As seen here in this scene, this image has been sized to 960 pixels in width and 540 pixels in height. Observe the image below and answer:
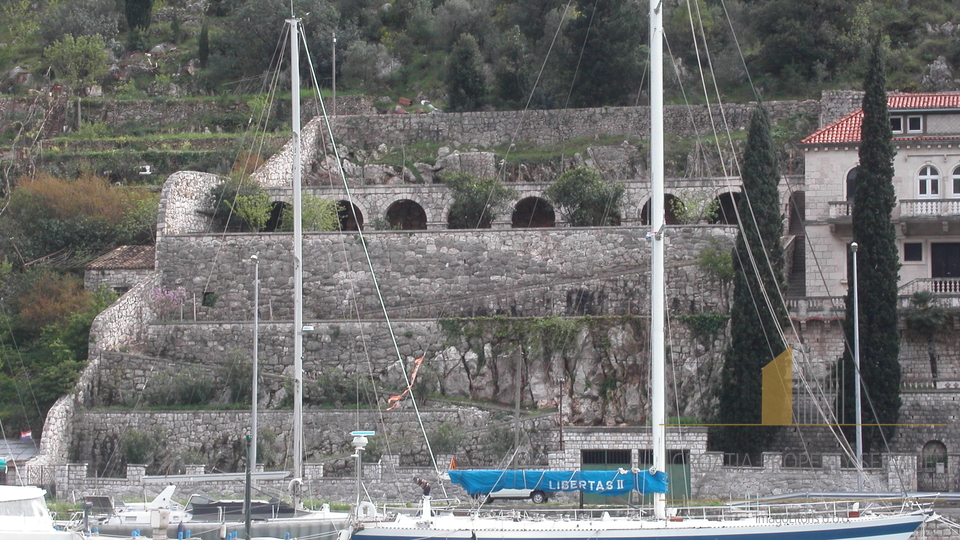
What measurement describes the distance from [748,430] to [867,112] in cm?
914

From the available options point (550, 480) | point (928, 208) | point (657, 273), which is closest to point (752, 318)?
point (928, 208)

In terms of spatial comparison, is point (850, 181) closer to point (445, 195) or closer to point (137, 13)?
point (445, 195)

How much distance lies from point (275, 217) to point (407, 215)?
14.8ft

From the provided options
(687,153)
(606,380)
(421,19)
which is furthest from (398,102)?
(606,380)

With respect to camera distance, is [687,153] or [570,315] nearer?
[570,315]

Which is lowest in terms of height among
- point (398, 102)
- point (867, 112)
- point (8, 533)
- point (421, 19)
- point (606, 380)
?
point (8, 533)

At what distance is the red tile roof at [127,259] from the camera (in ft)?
161

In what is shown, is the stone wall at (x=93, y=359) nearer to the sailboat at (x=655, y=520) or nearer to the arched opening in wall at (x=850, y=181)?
the sailboat at (x=655, y=520)

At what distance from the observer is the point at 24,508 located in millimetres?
28828

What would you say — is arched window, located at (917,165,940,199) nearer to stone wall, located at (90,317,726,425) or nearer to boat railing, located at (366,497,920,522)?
stone wall, located at (90,317,726,425)

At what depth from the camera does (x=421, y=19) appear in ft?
227

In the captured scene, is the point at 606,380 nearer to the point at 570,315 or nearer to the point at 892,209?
the point at 570,315

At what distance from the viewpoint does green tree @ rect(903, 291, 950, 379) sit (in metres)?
42.8

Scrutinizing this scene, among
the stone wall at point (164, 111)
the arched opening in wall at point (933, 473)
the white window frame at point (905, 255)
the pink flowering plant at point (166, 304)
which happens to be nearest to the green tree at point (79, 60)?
the stone wall at point (164, 111)
